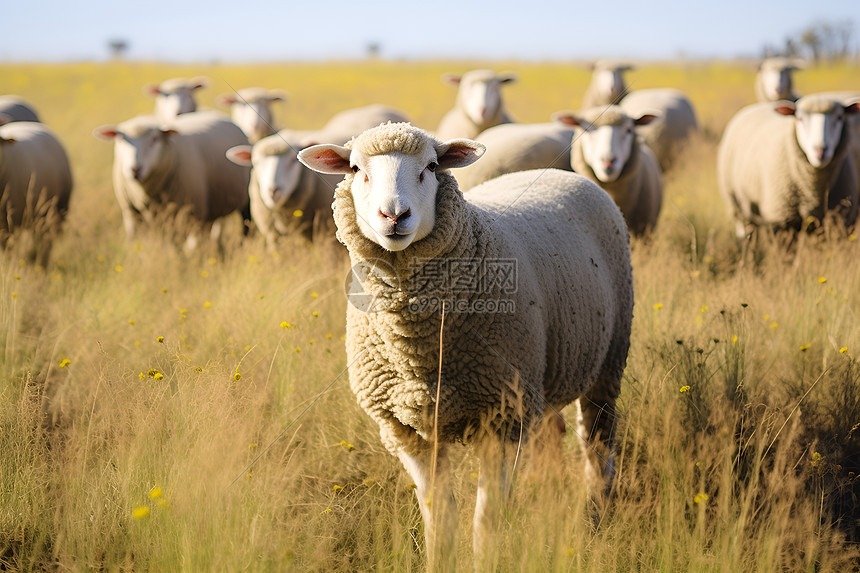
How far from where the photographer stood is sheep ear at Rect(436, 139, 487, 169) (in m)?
2.45

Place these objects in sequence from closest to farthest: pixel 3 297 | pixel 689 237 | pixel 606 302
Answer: pixel 606 302 → pixel 3 297 → pixel 689 237

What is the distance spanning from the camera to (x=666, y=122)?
11.7m

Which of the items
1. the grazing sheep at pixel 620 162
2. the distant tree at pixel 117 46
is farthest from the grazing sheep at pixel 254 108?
the distant tree at pixel 117 46

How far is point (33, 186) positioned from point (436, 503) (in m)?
6.11

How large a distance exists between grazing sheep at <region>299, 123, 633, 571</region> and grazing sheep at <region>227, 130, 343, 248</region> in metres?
3.75

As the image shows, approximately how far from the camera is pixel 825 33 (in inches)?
1348

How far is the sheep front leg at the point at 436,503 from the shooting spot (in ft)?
7.56

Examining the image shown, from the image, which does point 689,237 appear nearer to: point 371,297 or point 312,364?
point 312,364

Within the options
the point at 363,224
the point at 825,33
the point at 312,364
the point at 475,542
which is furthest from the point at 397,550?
the point at 825,33

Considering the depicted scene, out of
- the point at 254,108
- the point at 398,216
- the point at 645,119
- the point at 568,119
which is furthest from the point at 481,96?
the point at 398,216

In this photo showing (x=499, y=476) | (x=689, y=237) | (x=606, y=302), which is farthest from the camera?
(x=689, y=237)

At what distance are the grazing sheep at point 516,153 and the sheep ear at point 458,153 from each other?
9.02 feet

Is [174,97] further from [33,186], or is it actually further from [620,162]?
[620,162]

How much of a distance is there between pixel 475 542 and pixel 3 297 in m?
3.09
